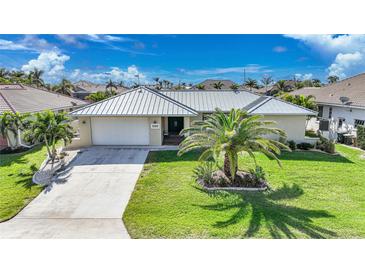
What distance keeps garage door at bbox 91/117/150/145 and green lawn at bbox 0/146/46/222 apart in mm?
3702

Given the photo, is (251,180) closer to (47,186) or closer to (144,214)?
(144,214)

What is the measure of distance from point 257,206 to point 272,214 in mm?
692

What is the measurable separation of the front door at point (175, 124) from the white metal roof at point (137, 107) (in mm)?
2940

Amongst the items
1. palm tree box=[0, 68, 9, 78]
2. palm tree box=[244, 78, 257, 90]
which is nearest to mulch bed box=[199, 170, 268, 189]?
palm tree box=[0, 68, 9, 78]

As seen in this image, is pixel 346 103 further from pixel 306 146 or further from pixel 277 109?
pixel 277 109

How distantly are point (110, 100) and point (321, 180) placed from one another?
14.4 meters

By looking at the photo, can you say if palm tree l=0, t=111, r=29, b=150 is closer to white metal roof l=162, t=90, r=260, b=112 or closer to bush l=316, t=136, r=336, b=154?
white metal roof l=162, t=90, r=260, b=112

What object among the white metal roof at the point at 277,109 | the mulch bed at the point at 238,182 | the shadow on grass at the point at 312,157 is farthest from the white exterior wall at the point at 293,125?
the mulch bed at the point at 238,182

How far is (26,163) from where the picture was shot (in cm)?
1372

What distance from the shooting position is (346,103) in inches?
818

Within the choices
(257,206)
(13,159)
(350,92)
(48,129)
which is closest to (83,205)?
(48,129)

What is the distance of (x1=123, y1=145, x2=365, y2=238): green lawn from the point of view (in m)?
6.84

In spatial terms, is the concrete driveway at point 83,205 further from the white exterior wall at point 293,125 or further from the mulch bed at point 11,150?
the white exterior wall at point 293,125

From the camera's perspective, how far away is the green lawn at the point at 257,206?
6836mm
